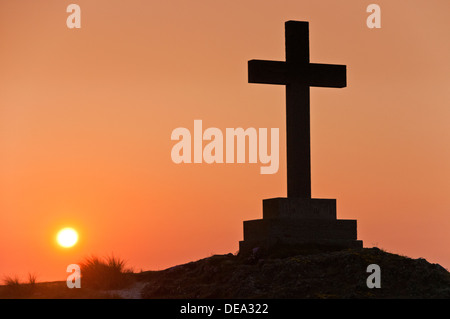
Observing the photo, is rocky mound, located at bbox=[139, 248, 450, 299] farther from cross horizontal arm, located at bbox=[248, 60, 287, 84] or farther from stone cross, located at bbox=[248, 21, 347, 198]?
cross horizontal arm, located at bbox=[248, 60, 287, 84]

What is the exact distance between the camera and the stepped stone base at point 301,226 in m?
20.5

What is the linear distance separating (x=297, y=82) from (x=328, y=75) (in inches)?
43.3

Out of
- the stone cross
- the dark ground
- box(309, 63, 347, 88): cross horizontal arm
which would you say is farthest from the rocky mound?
box(309, 63, 347, 88): cross horizontal arm

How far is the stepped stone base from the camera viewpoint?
2055cm

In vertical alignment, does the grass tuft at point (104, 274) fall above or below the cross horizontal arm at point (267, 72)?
below

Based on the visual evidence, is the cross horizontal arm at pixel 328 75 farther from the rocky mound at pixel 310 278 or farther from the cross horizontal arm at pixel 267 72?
the rocky mound at pixel 310 278

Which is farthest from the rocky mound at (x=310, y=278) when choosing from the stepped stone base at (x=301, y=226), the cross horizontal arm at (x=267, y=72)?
the cross horizontal arm at (x=267, y=72)

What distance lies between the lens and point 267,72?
2145cm

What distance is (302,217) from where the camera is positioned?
20.9 metres

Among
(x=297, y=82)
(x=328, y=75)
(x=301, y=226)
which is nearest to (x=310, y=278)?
(x=301, y=226)

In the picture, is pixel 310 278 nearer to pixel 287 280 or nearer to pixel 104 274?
pixel 287 280
